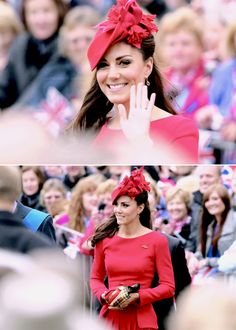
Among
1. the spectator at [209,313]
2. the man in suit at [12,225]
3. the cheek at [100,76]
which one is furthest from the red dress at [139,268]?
the spectator at [209,313]

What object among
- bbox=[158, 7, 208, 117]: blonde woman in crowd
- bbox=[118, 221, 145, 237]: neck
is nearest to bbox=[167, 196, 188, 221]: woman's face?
bbox=[118, 221, 145, 237]: neck

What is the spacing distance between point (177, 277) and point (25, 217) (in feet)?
1.52

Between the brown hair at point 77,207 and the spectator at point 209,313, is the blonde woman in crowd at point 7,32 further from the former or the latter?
the spectator at point 209,313

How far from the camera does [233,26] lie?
3473 millimetres

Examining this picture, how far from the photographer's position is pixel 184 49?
3.55 meters

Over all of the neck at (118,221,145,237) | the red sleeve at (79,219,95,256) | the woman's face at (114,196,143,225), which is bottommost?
the red sleeve at (79,219,95,256)

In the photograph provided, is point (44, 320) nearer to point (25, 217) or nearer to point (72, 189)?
point (25, 217)

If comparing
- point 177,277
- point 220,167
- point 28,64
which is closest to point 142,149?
point 220,167

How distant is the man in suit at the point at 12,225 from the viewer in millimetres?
1006

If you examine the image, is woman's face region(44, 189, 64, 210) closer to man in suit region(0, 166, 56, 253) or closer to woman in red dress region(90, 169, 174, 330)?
woman in red dress region(90, 169, 174, 330)

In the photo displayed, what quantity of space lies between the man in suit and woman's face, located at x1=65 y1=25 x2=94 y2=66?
1.90m

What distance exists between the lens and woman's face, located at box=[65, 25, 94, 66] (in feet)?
10.8

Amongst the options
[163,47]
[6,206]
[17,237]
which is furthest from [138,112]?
[163,47]

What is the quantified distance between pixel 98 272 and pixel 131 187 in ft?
0.61
